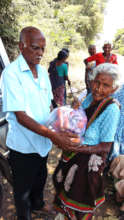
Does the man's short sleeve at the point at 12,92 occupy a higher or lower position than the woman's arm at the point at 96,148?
higher

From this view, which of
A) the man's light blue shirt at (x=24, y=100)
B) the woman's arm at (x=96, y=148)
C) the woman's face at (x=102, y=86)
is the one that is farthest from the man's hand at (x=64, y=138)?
the woman's face at (x=102, y=86)

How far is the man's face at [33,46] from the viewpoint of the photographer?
1382 millimetres

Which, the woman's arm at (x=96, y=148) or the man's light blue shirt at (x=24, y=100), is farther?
the woman's arm at (x=96, y=148)

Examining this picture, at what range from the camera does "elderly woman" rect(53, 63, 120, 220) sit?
1.43 metres

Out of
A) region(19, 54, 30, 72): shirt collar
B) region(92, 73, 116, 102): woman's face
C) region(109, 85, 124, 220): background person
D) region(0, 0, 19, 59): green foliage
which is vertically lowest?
region(109, 85, 124, 220): background person

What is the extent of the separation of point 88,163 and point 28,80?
0.86 metres

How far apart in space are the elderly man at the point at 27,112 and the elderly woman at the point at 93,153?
25 cm

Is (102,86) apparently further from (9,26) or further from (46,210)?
(9,26)

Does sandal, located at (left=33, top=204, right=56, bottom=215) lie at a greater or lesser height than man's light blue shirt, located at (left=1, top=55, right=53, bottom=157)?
lesser

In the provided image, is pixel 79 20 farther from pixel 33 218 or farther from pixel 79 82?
pixel 33 218

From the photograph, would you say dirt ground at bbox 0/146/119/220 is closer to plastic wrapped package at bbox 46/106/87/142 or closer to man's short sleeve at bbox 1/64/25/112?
plastic wrapped package at bbox 46/106/87/142

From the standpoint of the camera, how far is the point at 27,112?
4.68 ft

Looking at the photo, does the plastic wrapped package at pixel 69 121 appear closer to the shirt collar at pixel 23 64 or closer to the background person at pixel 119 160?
the shirt collar at pixel 23 64

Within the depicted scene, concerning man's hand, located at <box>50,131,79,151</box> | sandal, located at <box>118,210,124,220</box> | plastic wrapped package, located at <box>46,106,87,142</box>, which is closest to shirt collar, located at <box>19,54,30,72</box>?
plastic wrapped package, located at <box>46,106,87,142</box>
